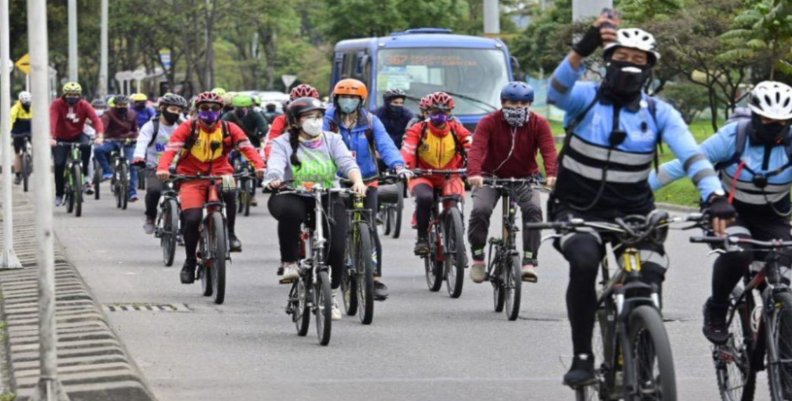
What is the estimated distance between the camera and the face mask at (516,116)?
43.7 ft

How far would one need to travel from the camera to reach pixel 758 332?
8258mm

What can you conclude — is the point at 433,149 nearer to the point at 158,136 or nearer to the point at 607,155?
the point at 158,136

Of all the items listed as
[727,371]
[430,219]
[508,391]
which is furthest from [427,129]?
[727,371]

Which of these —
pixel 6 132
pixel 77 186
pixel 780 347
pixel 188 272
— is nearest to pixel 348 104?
pixel 188 272

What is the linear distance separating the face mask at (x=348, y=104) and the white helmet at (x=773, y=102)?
595cm

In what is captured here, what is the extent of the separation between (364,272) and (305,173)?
2.71ft

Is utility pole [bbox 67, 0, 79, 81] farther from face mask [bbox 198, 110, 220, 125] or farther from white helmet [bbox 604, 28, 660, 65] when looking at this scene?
white helmet [bbox 604, 28, 660, 65]

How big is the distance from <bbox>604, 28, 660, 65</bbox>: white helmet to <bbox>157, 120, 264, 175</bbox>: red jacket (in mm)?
Answer: 7548

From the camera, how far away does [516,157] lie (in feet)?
44.3

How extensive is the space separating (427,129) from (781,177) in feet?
25.3

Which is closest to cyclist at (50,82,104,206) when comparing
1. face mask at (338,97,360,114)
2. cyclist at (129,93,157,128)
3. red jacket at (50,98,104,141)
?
red jacket at (50,98,104,141)

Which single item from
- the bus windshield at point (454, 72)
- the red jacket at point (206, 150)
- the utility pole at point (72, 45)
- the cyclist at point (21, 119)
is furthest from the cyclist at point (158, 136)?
the utility pole at point (72, 45)

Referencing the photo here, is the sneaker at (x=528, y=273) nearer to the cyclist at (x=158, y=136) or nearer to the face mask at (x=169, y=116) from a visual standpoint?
the cyclist at (x=158, y=136)

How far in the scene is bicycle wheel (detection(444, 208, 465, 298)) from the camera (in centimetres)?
1420
